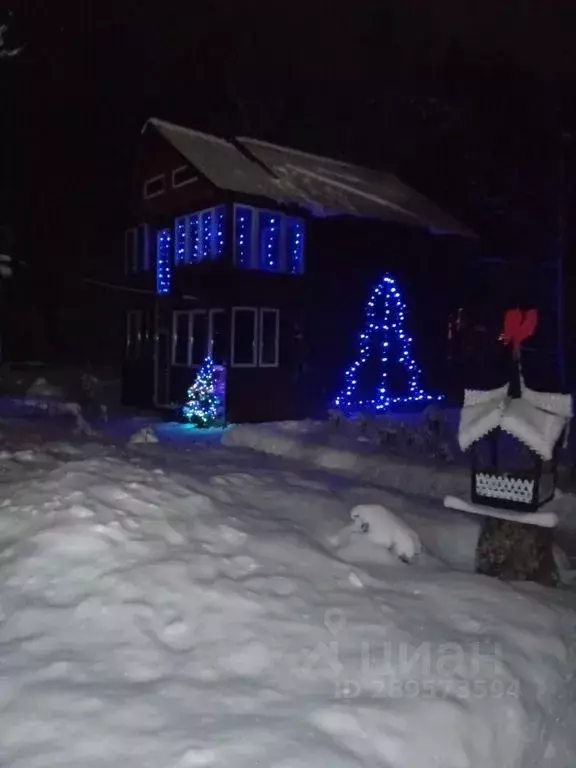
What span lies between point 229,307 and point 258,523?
1026cm

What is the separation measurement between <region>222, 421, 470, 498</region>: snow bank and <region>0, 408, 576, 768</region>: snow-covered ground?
2.55 m

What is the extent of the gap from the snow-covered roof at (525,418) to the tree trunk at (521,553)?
0.81 m

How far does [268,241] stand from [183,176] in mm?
3118

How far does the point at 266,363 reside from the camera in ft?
58.1

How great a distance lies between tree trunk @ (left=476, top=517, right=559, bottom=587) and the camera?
6.79 m

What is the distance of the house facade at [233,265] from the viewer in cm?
1714

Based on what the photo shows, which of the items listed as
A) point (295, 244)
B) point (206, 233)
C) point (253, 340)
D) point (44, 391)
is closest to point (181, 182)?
point (206, 233)

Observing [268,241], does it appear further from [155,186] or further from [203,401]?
[155,186]

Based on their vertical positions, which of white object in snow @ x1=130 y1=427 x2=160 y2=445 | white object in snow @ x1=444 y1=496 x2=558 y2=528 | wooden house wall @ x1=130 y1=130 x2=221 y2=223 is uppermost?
wooden house wall @ x1=130 y1=130 x2=221 y2=223

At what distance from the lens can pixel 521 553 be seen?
6.83 m

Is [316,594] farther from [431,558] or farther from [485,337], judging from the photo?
[485,337]

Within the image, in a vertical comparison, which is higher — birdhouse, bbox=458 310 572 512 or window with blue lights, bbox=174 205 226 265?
window with blue lights, bbox=174 205 226 265

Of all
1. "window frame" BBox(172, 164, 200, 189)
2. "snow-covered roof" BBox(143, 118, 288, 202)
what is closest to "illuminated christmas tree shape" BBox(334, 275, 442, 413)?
"snow-covered roof" BBox(143, 118, 288, 202)

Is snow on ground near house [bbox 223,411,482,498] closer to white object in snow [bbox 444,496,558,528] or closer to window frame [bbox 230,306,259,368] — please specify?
window frame [bbox 230,306,259,368]
